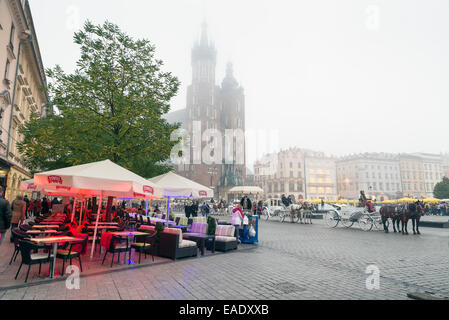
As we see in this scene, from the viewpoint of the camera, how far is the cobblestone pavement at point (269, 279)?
16.7ft

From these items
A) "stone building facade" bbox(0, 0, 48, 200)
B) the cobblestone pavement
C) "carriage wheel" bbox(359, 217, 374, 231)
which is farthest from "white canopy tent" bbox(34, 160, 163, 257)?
"carriage wheel" bbox(359, 217, 374, 231)

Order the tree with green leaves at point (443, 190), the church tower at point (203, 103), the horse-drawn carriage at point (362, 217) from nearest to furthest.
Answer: the horse-drawn carriage at point (362, 217), the tree with green leaves at point (443, 190), the church tower at point (203, 103)

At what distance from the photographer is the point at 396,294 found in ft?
17.0

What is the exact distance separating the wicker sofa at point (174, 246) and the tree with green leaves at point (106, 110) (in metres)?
6.06

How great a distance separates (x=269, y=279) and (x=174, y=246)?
11.0 ft

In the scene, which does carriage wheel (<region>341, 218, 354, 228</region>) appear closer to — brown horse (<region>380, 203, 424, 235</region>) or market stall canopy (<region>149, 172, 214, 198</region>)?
brown horse (<region>380, 203, 424, 235</region>)

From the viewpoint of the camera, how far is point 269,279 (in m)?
6.27

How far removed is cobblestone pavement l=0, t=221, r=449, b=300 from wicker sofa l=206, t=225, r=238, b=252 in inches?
18.9

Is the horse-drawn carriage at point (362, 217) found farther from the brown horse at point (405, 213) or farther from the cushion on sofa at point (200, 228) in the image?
the cushion on sofa at point (200, 228)

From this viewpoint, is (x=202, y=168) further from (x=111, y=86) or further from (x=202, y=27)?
(x=111, y=86)

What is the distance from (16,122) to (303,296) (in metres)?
25.6

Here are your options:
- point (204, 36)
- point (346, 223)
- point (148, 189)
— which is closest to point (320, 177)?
point (204, 36)

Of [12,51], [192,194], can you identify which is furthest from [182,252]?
[12,51]

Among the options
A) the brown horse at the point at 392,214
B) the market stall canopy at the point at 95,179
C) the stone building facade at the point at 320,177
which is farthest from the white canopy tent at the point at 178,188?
Answer: the stone building facade at the point at 320,177
